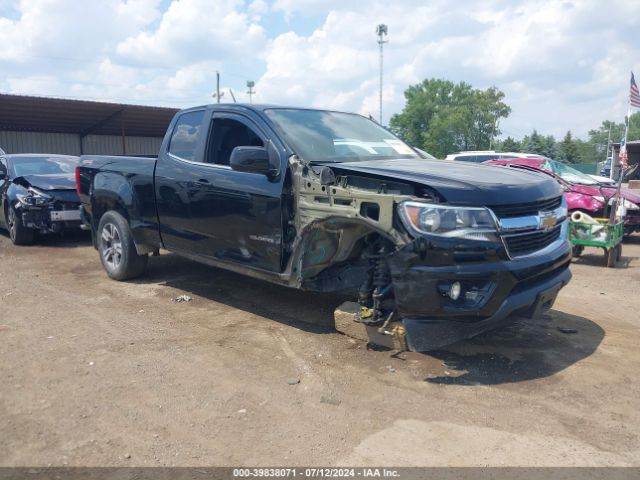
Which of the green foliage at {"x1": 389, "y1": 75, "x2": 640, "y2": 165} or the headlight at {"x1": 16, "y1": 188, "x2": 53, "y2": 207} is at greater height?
the green foliage at {"x1": 389, "y1": 75, "x2": 640, "y2": 165}

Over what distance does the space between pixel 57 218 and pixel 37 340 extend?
15.6 feet

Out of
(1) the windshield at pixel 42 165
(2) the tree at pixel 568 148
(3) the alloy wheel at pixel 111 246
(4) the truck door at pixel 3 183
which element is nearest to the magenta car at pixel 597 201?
(3) the alloy wheel at pixel 111 246

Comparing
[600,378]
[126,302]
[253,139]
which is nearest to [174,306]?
[126,302]

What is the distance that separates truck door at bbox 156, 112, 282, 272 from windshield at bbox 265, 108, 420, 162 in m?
0.27

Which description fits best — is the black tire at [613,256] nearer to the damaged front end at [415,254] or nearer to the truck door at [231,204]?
the damaged front end at [415,254]

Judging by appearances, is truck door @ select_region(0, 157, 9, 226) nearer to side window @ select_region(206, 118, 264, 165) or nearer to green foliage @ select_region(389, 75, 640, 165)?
side window @ select_region(206, 118, 264, 165)

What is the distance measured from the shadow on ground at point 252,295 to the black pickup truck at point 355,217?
597 mm

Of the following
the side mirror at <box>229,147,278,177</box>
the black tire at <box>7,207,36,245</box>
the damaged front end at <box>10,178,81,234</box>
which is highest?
the side mirror at <box>229,147,278,177</box>

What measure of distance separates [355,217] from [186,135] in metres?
2.53

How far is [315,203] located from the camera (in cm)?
428

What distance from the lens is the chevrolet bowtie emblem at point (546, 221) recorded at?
4078 millimetres

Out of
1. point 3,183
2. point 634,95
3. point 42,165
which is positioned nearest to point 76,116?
point 42,165

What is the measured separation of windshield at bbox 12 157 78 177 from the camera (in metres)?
9.60

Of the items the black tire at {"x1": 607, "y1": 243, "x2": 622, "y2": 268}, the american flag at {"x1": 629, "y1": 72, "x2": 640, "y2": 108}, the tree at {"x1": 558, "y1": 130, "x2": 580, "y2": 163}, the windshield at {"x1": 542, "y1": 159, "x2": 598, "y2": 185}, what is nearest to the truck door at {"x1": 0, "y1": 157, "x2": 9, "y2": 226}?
the black tire at {"x1": 607, "y1": 243, "x2": 622, "y2": 268}
